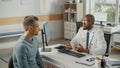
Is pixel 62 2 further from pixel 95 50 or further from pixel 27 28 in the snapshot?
pixel 27 28

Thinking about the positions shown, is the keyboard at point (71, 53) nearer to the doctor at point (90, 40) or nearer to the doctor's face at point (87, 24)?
the doctor at point (90, 40)

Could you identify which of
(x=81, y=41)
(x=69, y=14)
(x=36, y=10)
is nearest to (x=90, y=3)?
(x=69, y=14)

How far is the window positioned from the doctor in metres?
2.98

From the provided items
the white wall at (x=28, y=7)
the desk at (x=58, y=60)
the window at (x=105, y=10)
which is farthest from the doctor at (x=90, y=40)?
the white wall at (x=28, y=7)

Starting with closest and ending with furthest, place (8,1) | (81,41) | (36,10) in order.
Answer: (81,41)
(8,1)
(36,10)

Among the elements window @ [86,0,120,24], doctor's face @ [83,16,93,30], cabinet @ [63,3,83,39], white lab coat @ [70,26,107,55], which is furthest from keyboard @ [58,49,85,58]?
cabinet @ [63,3,83,39]

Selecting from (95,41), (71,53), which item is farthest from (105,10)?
(71,53)

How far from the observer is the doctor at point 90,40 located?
111 inches

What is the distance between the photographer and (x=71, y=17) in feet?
22.4

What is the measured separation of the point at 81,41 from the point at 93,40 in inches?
12.1

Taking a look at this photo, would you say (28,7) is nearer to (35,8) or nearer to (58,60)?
(35,8)

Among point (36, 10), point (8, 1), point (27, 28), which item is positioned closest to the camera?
point (27, 28)

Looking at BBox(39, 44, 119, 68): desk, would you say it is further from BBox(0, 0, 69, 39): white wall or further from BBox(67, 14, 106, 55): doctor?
BBox(0, 0, 69, 39): white wall

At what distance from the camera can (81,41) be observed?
326 centimetres
